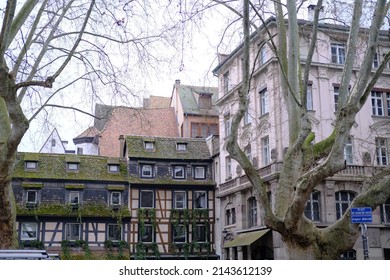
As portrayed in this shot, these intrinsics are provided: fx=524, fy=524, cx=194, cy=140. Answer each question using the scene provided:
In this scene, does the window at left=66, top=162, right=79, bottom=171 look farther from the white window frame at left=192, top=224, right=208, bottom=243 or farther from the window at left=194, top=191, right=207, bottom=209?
the white window frame at left=192, top=224, right=208, bottom=243

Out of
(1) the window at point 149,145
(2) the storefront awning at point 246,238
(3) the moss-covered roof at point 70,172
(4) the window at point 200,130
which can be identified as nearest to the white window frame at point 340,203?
(2) the storefront awning at point 246,238

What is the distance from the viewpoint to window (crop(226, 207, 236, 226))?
33.2m

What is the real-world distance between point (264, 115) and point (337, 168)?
20.3 metres

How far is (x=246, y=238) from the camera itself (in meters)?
29.4

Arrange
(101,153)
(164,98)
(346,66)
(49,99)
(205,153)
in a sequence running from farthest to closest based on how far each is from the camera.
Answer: (164,98), (101,153), (205,153), (49,99), (346,66)

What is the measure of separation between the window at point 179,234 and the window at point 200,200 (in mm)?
1992

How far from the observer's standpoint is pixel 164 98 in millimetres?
52938

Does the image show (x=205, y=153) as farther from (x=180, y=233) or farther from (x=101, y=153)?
(x=101, y=153)

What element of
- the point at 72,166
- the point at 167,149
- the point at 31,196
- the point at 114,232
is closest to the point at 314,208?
the point at 167,149

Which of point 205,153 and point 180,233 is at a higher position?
point 205,153

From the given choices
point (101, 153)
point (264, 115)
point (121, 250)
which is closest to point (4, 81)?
point (264, 115)

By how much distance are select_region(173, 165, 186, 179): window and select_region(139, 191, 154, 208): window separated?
2133mm

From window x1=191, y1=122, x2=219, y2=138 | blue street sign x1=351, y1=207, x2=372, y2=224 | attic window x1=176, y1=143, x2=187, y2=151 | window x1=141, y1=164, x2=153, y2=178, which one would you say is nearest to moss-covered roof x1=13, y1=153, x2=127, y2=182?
window x1=141, y1=164, x2=153, y2=178

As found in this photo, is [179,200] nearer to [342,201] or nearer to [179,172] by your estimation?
[179,172]
